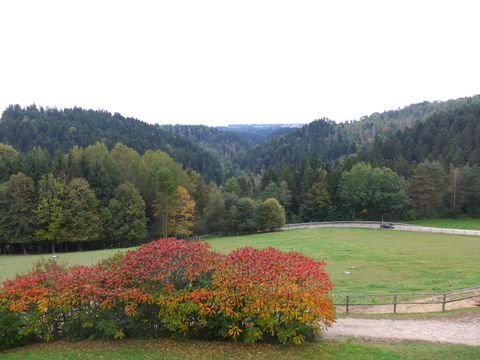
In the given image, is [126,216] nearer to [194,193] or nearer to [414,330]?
[194,193]

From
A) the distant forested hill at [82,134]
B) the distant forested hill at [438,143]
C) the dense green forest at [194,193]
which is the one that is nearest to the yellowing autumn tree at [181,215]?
the dense green forest at [194,193]

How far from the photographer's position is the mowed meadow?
24.8 metres

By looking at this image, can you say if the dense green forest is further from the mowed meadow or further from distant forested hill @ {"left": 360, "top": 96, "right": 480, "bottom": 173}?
the mowed meadow

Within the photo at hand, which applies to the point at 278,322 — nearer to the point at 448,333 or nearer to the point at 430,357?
the point at 430,357

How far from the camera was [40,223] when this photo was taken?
5584 cm

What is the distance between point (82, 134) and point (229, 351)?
137989mm

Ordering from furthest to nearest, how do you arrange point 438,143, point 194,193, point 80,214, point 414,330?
point 438,143
point 194,193
point 80,214
point 414,330

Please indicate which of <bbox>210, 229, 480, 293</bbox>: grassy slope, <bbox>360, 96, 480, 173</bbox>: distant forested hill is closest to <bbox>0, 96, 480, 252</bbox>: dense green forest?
<bbox>360, 96, 480, 173</bbox>: distant forested hill

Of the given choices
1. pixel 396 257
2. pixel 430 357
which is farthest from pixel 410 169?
pixel 430 357

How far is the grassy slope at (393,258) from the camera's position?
24.8 meters

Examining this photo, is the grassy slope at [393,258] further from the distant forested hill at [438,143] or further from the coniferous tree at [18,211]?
the distant forested hill at [438,143]

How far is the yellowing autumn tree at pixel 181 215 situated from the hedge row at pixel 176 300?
172 ft

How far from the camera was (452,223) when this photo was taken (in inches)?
2810

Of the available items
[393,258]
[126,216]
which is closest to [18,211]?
[126,216]
